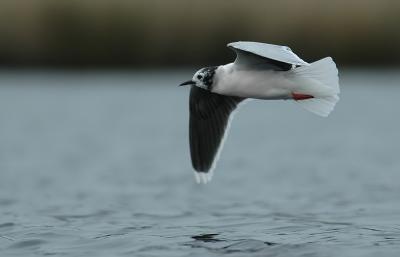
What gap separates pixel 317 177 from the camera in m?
12.1

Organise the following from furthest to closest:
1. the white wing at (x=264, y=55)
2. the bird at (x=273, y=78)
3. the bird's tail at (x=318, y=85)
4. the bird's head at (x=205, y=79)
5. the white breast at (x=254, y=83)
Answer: the bird's head at (x=205, y=79) → the white breast at (x=254, y=83) → the bird's tail at (x=318, y=85) → the bird at (x=273, y=78) → the white wing at (x=264, y=55)

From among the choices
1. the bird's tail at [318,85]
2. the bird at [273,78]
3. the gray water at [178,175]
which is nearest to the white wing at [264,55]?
the bird at [273,78]

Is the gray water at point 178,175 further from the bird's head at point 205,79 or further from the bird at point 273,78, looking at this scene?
the bird's head at point 205,79

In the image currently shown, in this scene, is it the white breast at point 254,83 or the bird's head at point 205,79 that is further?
the bird's head at point 205,79

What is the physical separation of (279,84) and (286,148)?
22.9ft

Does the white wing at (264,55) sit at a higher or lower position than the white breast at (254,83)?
higher

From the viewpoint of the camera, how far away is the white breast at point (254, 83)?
8141 mm

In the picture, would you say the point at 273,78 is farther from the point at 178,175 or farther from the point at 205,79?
the point at 178,175

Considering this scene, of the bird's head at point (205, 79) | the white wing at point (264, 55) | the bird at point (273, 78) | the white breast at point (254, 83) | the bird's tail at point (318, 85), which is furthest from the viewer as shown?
the bird's head at point (205, 79)

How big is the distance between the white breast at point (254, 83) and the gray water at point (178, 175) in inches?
43.7

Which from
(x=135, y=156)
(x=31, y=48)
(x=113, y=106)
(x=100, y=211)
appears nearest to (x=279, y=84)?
(x=100, y=211)

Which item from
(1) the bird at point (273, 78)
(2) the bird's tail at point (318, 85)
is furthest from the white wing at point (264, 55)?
(2) the bird's tail at point (318, 85)

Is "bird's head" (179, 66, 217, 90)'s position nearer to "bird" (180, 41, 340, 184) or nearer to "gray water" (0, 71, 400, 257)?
"bird" (180, 41, 340, 184)

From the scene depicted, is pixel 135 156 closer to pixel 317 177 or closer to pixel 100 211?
pixel 317 177
